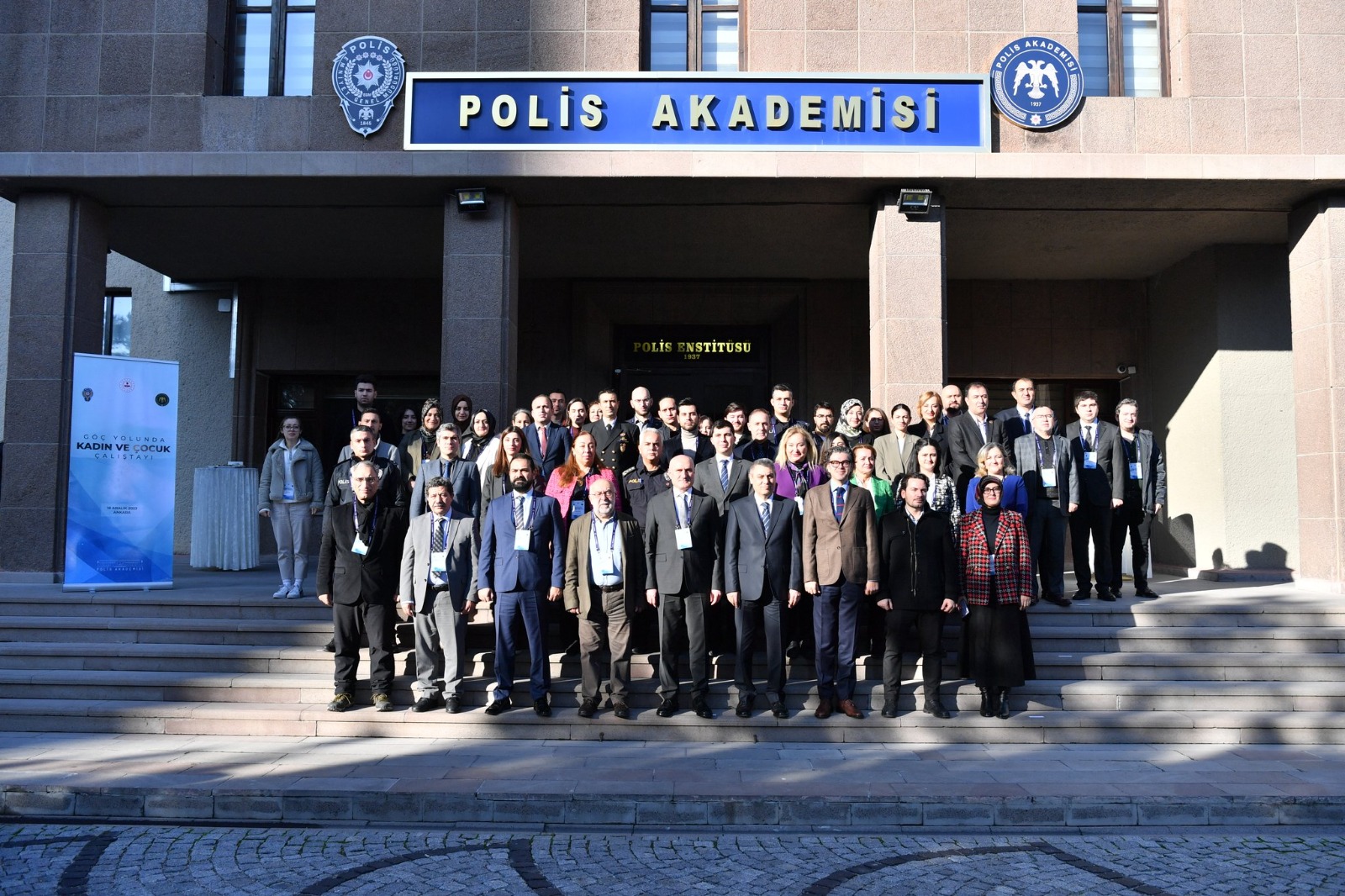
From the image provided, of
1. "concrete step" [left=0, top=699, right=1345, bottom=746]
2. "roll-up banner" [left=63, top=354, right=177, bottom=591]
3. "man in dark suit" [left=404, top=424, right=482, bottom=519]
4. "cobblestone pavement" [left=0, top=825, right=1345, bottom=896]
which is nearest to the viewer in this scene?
"cobblestone pavement" [left=0, top=825, right=1345, bottom=896]

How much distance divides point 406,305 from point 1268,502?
12016 mm

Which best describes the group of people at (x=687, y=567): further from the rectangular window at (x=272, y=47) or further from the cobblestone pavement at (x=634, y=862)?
the rectangular window at (x=272, y=47)

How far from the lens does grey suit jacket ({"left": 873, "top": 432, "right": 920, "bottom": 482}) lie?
869cm

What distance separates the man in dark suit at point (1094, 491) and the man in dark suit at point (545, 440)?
469 cm

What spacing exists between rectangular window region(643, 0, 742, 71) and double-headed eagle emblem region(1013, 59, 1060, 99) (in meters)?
2.98

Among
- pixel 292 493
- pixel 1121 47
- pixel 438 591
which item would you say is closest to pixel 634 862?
pixel 438 591

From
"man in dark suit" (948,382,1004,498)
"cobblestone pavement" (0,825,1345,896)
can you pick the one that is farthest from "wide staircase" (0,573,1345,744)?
"cobblestone pavement" (0,825,1345,896)

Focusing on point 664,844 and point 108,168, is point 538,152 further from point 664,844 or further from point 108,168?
point 664,844

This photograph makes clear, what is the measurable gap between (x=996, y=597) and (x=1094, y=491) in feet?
7.47

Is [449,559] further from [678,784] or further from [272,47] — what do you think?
[272,47]

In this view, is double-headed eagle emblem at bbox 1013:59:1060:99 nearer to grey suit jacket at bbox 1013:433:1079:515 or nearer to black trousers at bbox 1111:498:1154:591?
grey suit jacket at bbox 1013:433:1079:515

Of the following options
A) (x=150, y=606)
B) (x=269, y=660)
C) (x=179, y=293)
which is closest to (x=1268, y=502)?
(x=269, y=660)

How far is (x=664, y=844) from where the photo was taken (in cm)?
543

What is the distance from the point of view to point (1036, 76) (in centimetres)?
1030
